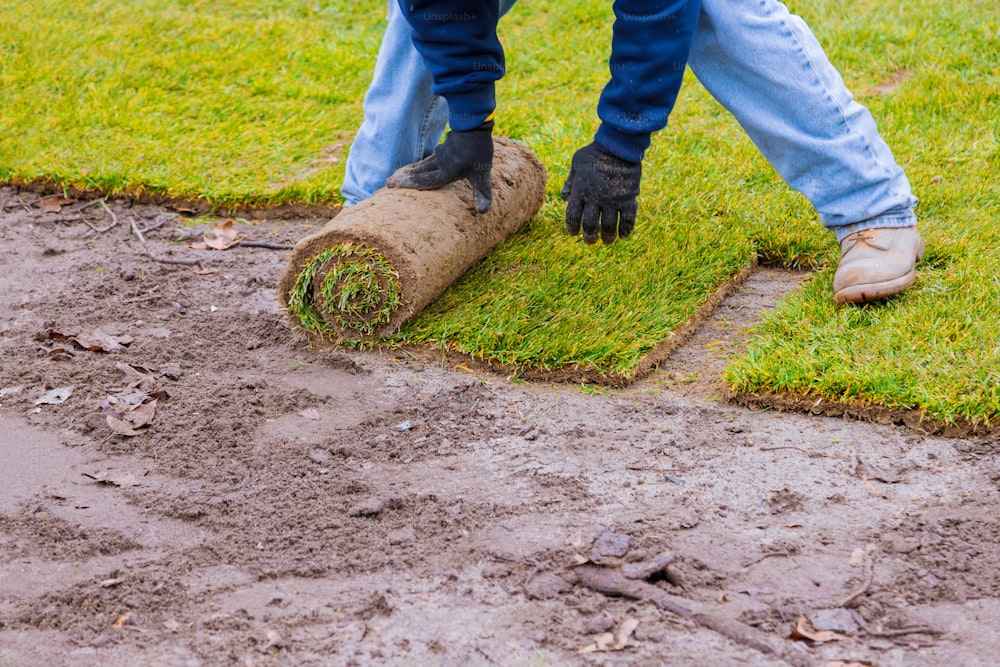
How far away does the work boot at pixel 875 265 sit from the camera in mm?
3262

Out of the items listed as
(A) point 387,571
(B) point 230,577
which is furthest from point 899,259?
(B) point 230,577

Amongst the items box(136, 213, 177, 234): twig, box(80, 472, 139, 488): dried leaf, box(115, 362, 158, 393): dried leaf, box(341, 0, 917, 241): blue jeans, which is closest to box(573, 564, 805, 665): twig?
box(80, 472, 139, 488): dried leaf

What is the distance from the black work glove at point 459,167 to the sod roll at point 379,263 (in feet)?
0.14

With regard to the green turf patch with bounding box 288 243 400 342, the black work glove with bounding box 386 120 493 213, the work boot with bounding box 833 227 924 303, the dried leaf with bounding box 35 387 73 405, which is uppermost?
the black work glove with bounding box 386 120 493 213

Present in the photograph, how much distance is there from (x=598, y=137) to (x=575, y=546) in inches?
53.5

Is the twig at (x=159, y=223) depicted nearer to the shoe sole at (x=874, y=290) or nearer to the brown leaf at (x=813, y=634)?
the shoe sole at (x=874, y=290)

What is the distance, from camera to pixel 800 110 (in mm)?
3328

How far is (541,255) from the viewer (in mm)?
3775

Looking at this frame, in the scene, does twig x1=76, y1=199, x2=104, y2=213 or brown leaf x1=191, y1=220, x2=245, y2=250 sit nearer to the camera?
brown leaf x1=191, y1=220, x2=245, y2=250

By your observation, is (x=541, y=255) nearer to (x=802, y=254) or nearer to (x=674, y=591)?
(x=802, y=254)

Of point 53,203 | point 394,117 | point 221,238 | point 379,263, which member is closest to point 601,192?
point 379,263

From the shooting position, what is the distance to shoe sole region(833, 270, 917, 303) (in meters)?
3.25

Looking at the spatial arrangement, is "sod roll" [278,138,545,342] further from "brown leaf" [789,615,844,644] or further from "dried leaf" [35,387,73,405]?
"brown leaf" [789,615,844,644]

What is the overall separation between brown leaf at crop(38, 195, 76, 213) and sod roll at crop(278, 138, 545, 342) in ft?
5.76
